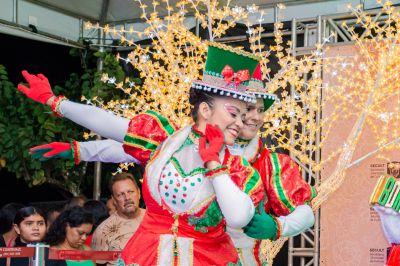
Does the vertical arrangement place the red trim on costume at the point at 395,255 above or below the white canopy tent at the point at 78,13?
below

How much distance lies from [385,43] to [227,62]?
344cm

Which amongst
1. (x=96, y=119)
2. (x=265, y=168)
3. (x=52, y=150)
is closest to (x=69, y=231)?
(x=52, y=150)

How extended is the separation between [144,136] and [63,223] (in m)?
1.63

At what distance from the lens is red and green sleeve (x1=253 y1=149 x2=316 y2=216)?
2848mm

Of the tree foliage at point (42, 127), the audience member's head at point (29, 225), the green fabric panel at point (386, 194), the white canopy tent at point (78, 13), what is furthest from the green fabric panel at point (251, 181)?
the tree foliage at point (42, 127)

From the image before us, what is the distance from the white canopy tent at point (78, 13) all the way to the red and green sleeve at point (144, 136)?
3.82 m

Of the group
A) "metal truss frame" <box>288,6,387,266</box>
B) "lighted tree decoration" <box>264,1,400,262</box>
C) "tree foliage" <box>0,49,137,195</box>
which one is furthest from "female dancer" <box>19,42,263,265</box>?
"tree foliage" <box>0,49,137,195</box>

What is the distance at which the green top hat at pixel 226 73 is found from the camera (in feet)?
8.76

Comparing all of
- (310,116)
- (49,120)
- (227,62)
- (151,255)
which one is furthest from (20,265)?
(49,120)

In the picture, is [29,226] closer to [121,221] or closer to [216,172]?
[121,221]

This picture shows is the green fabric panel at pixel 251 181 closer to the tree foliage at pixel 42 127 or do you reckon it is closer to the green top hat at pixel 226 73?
the green top hat at pixel 226 73

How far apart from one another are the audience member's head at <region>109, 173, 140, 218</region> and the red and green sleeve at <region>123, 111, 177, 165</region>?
6.35ft

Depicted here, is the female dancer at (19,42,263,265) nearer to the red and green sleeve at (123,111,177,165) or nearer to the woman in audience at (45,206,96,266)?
the red and green sleeve at (123,111,177,165)

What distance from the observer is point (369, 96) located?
19.4ft
